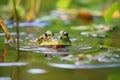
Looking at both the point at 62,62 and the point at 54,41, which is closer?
the point at 62,62

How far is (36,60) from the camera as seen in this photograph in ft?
3.03

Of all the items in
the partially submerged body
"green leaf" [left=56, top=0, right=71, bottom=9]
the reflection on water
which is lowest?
the reflection on water

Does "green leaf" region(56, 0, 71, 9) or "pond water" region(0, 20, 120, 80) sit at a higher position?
"green leaf" region(56, 0, 71, 9)

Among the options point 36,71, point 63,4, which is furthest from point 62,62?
point 63,4

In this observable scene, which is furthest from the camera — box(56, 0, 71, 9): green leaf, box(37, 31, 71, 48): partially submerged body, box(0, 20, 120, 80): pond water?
box(56, 0, 71, 9): green leaf

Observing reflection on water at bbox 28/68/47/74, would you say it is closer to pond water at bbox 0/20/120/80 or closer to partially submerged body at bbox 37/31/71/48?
pond water at bbox 0/20/120/80

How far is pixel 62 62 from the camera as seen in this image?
2.90 feet

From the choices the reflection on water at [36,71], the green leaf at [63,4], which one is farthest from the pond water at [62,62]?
the green leaf at [63,4]

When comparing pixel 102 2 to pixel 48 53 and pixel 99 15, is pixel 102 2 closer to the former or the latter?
pixel 99 15

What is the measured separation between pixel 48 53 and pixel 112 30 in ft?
2.31

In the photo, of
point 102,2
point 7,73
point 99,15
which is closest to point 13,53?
point 7,73

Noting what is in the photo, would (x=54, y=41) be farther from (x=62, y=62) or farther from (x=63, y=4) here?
(x=63, y=4)

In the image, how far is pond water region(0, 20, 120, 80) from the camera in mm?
771

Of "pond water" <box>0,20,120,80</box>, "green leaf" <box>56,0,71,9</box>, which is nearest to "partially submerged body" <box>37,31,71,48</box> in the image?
"pond water" <box>0,20,120,80</box>
